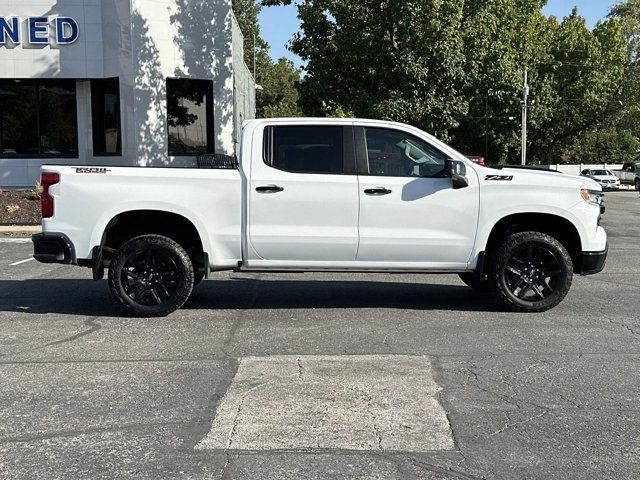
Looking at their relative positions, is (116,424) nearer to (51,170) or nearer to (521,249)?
(51,170)

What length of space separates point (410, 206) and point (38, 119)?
55.2 ft

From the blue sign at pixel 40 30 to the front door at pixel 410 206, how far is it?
50.7 ft

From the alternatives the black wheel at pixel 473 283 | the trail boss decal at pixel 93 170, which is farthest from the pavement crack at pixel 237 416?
the black wheel at pixel 473 283

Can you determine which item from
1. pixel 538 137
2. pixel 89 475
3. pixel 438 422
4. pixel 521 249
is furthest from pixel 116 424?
pixel 538 137

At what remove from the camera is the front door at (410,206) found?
24.9 feet

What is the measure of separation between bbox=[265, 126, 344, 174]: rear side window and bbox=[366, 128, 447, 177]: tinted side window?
341 millimetres

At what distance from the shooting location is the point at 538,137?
53.5 meters

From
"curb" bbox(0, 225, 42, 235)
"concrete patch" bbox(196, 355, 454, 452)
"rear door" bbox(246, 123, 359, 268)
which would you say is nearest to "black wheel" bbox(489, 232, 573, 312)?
"rear door" bbox(246, 123, 359, 268)

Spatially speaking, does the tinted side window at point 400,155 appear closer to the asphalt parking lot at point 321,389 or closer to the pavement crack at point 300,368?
the asphalt parking lot at point 321,389

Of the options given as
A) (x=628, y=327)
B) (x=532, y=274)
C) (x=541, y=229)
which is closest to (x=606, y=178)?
(x=541, y=229)

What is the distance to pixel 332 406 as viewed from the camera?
4.89 metres

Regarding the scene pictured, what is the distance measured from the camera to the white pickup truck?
295 inches

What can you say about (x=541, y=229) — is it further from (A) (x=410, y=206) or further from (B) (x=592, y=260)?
(A) (x=410, y=206)

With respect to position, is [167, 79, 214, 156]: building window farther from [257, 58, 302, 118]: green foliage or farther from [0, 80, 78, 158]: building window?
[257, 58, 302, 118]: green foliage
